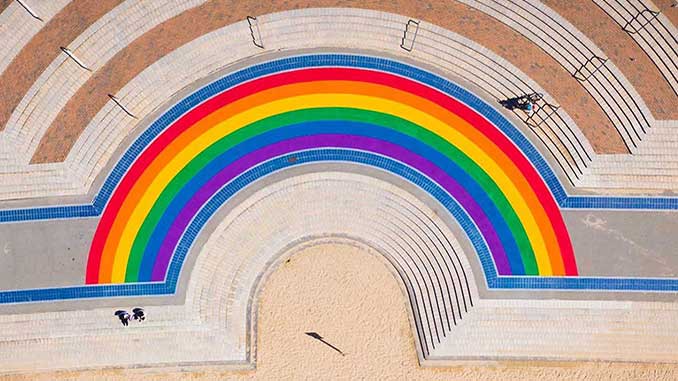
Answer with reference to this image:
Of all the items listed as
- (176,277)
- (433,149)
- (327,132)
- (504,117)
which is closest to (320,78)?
(327,132)

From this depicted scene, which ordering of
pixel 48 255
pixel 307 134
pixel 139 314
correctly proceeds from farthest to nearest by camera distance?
pixel 307 134 → pixel 48 255 → pixel 139 314

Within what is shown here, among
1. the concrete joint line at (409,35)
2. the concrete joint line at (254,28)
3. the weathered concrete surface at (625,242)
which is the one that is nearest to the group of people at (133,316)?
the concrete joint line at (254,28)

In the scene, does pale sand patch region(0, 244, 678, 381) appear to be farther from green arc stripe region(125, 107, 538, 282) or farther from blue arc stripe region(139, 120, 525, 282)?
green arc stripe region(125, 107, 538, 282)

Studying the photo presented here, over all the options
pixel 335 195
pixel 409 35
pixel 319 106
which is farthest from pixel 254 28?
pixel 335 195

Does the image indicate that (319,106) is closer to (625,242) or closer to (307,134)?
(307,134)

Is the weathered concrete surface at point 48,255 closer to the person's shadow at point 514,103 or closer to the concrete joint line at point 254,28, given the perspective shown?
the concrete joint line at point 254,28

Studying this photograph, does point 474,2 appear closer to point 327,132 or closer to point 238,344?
point 327,132
